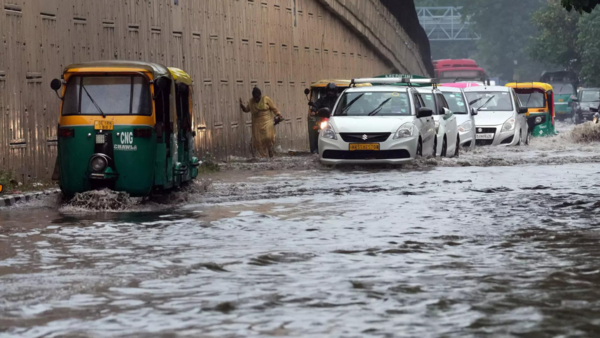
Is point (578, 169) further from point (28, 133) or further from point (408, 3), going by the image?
point (408, 3)

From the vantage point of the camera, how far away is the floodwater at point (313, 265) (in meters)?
7.45

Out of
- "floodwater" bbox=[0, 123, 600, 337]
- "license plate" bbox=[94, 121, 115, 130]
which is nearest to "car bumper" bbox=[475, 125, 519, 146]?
"floodwater" bbox=[0, 123, 600, 337]

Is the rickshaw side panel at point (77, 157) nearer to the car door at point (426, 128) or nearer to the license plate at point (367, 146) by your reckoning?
the license plate at point (367, 146)

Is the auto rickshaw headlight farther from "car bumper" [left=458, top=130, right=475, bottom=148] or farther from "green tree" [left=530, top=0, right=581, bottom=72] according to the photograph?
"green tree" [left=530, top=0, right=581, bottom=72]

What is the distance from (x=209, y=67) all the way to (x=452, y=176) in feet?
26.5

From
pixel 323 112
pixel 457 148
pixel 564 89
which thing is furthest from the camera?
pixel 564 89

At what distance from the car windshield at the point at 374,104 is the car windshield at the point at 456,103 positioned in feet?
19.7

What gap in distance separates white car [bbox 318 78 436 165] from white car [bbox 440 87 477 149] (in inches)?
213

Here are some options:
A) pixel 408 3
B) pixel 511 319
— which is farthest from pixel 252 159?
pixel 408 3

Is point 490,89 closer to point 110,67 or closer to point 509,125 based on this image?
point 509,125

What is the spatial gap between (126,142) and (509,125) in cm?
1716

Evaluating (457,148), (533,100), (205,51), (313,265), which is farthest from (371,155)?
(533,100)

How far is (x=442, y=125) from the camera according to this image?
25.5m

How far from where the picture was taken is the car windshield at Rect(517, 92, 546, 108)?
3781 centimetres
